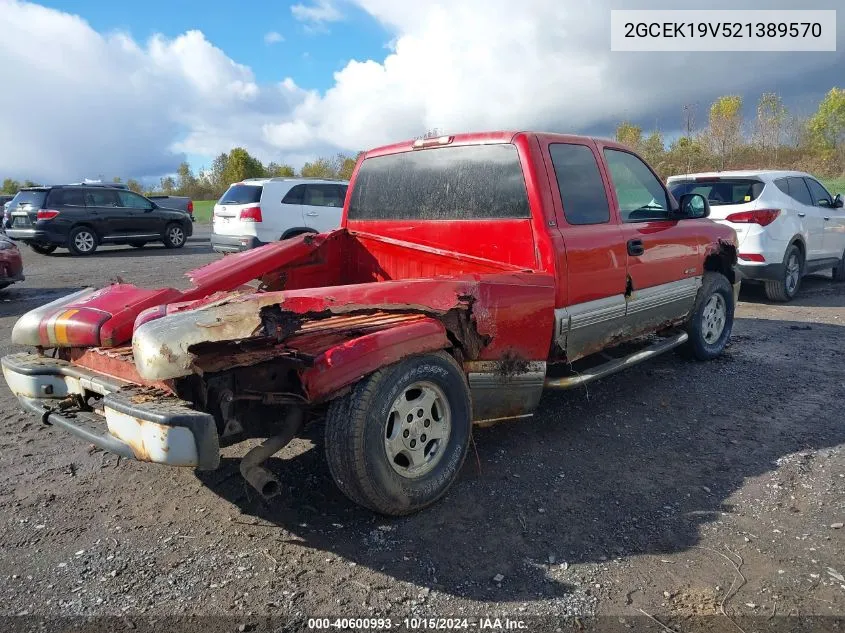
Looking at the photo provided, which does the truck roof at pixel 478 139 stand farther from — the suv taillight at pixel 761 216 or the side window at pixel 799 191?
the side window at pixel 799 191

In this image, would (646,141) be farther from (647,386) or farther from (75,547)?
(75,547)

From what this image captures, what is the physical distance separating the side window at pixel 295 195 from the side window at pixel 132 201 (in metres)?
7.35

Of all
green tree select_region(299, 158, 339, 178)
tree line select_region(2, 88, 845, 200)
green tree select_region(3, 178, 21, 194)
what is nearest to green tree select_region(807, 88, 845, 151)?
tree line select_region(2, 88, 845, 200)

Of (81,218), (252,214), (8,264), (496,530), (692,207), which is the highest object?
(81,218)

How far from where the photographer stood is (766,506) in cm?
319

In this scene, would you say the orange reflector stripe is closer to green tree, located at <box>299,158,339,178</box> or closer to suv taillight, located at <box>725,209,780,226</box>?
suv taillight, located at <box>725,209,780,226</box>

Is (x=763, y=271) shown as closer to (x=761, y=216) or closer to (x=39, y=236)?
(x=761, y=216)

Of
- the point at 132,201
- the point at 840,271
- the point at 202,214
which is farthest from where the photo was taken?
the point at 202,214

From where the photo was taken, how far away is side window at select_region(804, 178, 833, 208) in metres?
9.12

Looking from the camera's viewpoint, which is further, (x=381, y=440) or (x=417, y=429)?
(x=417, y=429)

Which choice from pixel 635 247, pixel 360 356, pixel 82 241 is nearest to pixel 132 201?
pixel 82 241

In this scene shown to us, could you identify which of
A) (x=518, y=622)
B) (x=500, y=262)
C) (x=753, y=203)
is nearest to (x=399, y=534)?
(x=518, y=622)

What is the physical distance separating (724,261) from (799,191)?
13.5ft

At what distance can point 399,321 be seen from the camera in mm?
3092
